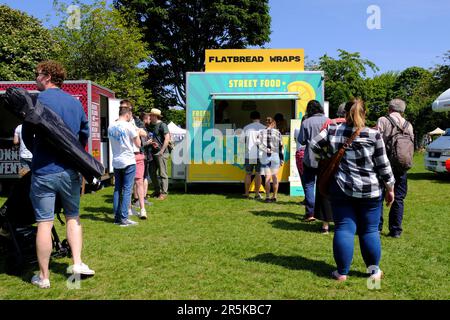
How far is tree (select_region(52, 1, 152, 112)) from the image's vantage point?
18.5 meters

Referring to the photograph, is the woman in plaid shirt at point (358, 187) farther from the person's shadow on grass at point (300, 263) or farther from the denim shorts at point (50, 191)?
the denim shorts at point (50, 191)

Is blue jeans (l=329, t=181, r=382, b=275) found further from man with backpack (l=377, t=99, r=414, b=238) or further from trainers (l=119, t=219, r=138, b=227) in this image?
trainers (l=119, t=219, r=138, b=227)

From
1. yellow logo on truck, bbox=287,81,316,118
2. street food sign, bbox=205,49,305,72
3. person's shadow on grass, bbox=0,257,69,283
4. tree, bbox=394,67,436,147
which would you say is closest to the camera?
person's shadow on grass, bbox=0,257,69,283

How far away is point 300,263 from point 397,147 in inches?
76.5

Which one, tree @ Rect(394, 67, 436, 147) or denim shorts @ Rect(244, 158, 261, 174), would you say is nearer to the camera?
denim shorts @ Rect(244, 158, 261, 174)

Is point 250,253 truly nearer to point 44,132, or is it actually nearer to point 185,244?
point 185,244

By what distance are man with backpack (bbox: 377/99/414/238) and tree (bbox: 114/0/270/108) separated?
2248cm

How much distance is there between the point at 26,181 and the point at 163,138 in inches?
179

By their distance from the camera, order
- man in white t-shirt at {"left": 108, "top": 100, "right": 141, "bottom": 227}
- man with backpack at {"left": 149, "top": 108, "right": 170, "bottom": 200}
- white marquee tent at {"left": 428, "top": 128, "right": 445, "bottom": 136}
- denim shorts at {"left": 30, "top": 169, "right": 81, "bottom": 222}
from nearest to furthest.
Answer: denim shorts at {"left": 30, "top": 169, "right": 81, "bottom": 222}
man in white t-shirt at {"left": 108, "top": 100, "right": 141, "bottom": 227}
man with backpack at {"left": 149, "top": 108, "right": 170, "bottom": 200}
white marquee tent at {"left": 428, "top": 128, "right": 445, "bottom": 136}

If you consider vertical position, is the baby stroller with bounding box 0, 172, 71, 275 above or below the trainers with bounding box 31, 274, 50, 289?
above

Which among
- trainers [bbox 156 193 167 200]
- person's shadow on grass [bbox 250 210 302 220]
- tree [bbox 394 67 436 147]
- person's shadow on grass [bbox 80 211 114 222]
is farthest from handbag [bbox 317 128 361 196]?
tree [bbox 394 67 436 147]

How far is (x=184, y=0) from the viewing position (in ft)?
88.3

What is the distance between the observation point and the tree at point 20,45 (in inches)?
740

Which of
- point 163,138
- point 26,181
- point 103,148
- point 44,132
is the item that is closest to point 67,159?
point 44,132
